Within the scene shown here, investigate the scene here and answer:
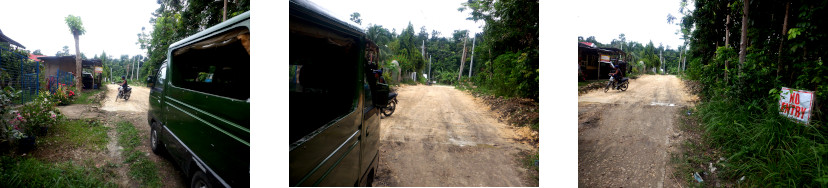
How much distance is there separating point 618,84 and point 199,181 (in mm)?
2602

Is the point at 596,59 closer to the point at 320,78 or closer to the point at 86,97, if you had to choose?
the point at 320,78

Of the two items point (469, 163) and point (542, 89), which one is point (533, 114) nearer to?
point (542, 89)

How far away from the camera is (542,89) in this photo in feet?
5.41

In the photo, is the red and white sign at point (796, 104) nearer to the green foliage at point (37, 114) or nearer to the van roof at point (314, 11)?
the van roof at point (314, 11)

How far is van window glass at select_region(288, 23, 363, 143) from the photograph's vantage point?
1.23 meters

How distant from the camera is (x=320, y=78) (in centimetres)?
147

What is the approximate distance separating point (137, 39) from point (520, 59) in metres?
1.90

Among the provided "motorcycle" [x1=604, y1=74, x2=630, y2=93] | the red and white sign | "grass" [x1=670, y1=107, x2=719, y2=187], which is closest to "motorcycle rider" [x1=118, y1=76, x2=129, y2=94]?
"motorcycle" [x1=604, y1=74, x2=630, y2=93]

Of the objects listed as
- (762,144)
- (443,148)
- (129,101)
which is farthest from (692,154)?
(129,101)

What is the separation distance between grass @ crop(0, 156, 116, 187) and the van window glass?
82cm

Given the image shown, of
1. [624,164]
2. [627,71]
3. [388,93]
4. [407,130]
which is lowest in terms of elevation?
[624,164]

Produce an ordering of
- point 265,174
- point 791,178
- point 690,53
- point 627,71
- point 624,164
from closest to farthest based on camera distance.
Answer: point 265,174 → point 791,178 → point 624,164 → point 690,53 → point 627,71

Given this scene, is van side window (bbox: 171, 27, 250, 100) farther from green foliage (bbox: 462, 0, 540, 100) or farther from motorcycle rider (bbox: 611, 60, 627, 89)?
motorcycle rider (bbox: 611, 60, 627, 89)

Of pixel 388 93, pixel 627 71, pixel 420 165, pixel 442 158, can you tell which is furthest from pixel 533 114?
pixel 627 71
